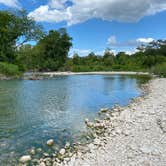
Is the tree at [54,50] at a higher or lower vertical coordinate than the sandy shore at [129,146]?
higher

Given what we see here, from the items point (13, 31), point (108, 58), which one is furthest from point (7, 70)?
point (108, 58)

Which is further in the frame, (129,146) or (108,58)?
(108,58)

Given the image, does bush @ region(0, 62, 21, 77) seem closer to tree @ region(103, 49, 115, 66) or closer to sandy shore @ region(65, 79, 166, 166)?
sandy shore @ region(65, 79, 166, 166)

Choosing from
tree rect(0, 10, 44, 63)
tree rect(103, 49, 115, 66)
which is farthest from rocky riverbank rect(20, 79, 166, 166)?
tree rect(103, 49, 115, 66)

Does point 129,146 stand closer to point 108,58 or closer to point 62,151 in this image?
point 62,151

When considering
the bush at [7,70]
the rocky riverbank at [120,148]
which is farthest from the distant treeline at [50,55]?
the rocky riverbank at [120,148]

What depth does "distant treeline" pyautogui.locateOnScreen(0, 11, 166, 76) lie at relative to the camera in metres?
52.9

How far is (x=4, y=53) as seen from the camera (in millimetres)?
53219

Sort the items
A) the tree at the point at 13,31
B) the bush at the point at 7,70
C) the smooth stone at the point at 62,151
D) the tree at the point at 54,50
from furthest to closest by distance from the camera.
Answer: the tree at the point at 54,50 < the tree at the point at 13,31 < the bush at the point at 7,70 < the smooth stone at the point at 62,151

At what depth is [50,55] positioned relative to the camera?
78062mm

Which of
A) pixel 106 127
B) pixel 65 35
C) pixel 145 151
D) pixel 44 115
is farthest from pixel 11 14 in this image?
pixel 145 151

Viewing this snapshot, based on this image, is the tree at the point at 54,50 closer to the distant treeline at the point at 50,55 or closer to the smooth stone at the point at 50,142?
the distant treeline at the point at 50,55

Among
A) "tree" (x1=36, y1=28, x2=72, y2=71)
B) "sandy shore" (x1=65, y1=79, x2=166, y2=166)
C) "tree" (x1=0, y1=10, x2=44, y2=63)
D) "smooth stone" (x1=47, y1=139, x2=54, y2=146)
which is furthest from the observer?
"tree" (x1=36, y1=28, x2=72, y2=71)

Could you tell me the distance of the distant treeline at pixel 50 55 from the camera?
52.9 m
